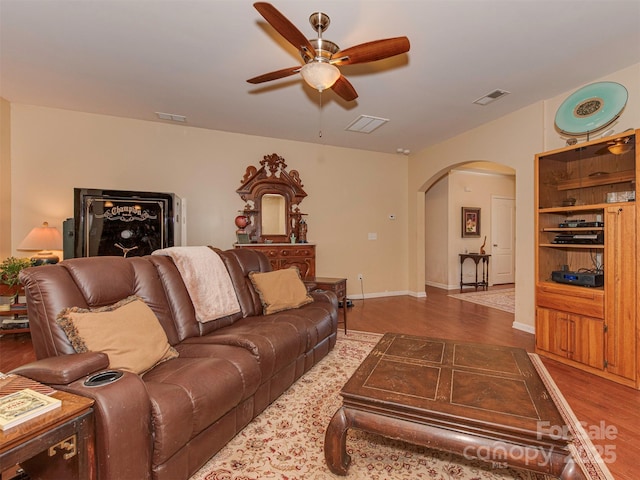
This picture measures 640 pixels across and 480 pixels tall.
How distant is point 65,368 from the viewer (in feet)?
3.99

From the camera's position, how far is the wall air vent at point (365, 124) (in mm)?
4151

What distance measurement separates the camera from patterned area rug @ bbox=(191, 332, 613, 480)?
1.50 m

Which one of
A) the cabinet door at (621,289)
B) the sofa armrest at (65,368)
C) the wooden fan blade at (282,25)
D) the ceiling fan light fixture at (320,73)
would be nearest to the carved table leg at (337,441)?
the sofa armrest at (65,368)

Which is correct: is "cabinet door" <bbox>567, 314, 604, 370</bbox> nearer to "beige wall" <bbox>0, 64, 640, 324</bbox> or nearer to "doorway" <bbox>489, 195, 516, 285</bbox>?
"beige wall" <bbox>0, 64, 640, 324</bbox>

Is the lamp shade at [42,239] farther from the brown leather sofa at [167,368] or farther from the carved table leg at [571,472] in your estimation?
the carved table leg at [571,472]

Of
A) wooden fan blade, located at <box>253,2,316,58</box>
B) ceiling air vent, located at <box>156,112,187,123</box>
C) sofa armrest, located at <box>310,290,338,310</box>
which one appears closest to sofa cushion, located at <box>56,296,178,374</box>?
sofa armrest, located at <box>310,290,338,310</box>

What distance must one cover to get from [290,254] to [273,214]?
762 mm

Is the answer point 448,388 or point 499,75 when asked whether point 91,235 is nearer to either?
point 448,388

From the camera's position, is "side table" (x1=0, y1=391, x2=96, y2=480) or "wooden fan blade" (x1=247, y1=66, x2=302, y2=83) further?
"wooden fan blade" (x1=247, y1=66, x2=302, y2=83)

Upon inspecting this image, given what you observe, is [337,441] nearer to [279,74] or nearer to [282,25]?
[282,25]

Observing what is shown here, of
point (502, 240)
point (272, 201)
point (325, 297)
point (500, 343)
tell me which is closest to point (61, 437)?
point (325, 297)

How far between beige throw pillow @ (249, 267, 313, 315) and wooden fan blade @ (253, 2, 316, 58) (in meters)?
1.87

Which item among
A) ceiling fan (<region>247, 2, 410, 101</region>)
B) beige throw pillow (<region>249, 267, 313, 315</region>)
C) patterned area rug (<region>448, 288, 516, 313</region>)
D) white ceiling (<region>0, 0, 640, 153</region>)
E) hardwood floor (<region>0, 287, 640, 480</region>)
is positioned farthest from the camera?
patterned area rug (<region>448, 288, 516, 313</region>)

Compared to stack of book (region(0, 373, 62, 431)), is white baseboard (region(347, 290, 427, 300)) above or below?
below
